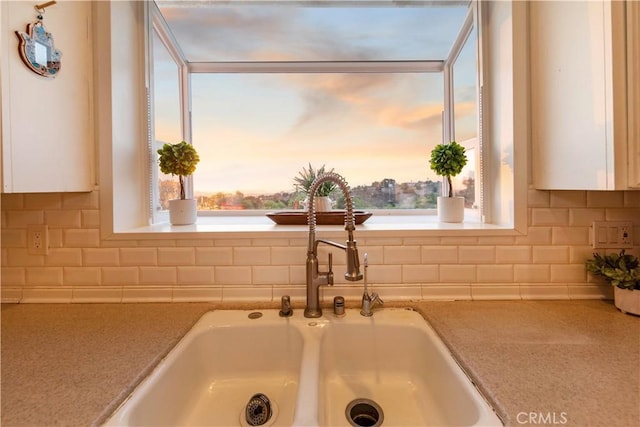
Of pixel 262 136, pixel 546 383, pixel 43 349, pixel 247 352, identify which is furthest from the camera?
pixel 262 136

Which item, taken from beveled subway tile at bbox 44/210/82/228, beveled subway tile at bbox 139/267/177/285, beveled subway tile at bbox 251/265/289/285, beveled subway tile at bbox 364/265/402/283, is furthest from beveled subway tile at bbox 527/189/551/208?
beveled subway tile at bbox 44/210/82/228

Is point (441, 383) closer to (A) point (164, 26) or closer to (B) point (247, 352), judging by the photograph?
(B) point (247, 352)

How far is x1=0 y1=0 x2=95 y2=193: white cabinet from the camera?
2.51 ft

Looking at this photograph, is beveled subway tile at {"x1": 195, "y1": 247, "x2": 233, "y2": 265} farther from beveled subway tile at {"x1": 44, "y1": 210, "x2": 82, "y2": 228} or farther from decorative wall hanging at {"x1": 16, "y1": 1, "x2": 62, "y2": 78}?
decorative wall hanging at {"x1": 16, "y1": 1, "x2": 62, "y2": 78}

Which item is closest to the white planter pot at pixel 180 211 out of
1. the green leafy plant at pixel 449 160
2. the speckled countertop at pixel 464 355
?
the speckled countertop at pixel 464 355

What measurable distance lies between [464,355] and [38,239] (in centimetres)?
139

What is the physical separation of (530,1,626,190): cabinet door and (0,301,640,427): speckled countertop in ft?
1.30

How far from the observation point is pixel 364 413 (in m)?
0.82

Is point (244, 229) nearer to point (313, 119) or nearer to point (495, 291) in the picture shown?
point (313, 119)

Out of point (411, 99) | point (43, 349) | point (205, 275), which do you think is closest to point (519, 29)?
point (411, 99)

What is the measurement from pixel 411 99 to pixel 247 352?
1.40m

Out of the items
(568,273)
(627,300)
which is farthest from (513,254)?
(627,300)

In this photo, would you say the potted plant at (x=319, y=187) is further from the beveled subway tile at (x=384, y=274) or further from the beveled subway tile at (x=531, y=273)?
the beveled subway tile at (x=531, y=273)

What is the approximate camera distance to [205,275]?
41.3 inches
